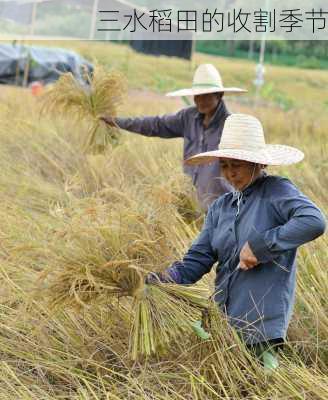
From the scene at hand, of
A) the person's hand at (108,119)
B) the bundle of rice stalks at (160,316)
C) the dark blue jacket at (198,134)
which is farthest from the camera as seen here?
the person's hand at (108,119)

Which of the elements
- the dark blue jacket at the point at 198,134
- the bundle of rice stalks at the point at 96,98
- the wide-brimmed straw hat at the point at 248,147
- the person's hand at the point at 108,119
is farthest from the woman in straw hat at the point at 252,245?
the bundle of rice stalks at the point at 96,98

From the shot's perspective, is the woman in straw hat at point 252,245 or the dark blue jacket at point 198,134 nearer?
the woman in straw hat at point 252,245

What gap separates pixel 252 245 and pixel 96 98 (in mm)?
2199

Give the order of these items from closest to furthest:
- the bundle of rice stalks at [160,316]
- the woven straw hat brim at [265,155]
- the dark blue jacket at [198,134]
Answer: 1. the bundle of rice stalks at [160,316]
2. the woven straw hat brim at [265,155]
3. the dark blue jacket at [198,134]

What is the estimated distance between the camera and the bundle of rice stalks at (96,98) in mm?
3801

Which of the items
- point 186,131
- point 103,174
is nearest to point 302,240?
point 186,131

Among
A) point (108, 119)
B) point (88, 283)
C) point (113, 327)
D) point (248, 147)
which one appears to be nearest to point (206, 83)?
point (108, 119)

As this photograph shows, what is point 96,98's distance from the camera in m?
3.79

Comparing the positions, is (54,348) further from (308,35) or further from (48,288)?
(308,35)

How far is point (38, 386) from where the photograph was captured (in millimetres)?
1948

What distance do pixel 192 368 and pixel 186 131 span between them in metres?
1.71

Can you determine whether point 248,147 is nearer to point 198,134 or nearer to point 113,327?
point 113,327

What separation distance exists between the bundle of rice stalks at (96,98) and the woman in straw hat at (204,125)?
1.30 ft

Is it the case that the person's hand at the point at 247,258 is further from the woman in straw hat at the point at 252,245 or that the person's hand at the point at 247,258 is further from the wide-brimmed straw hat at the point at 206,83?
the wide-brimmed straw hat at the point at 206,83
